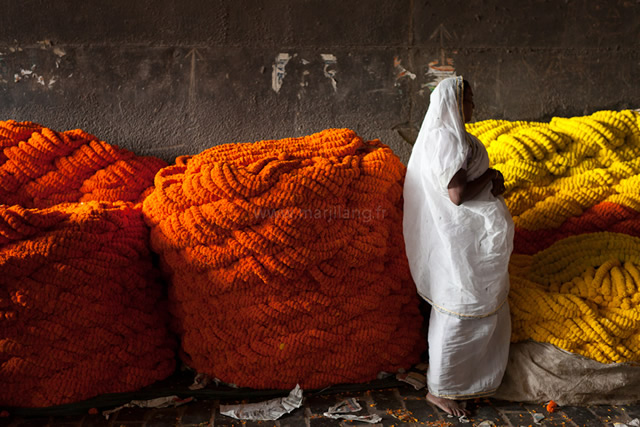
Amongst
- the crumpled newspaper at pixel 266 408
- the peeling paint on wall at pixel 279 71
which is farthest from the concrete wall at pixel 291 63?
the crumpled newspaper at pixel 266 408

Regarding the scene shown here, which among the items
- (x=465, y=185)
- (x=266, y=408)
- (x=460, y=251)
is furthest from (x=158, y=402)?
(x=465, y=185)

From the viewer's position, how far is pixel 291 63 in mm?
3408

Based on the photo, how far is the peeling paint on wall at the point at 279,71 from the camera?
3.40 m

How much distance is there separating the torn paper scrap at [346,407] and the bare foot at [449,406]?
366 mm

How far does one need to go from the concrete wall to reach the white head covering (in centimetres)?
115

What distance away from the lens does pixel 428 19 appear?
11.3 ft

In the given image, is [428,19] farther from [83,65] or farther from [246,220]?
[83,65]

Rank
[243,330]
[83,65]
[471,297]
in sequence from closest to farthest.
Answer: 1. [471,297]
2. [243,330]
3. [83,65]

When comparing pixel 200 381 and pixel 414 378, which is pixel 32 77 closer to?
pixel 200 381

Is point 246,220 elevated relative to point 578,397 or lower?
elevated

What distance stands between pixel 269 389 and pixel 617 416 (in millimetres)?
1651

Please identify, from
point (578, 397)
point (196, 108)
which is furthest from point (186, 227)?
point (578, 397)

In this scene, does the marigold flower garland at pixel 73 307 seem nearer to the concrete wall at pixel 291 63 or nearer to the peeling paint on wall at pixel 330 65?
the concrete wall at pixel 291 63

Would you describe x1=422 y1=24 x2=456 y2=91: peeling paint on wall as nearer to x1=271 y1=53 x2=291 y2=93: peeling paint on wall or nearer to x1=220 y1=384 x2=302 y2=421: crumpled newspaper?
x1=271 y1=53 x2=291 y2=93: peeling paint on wall
